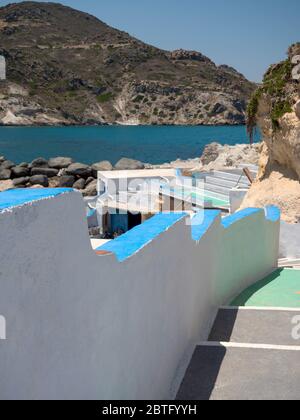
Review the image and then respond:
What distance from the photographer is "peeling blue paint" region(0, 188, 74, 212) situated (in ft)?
6.88

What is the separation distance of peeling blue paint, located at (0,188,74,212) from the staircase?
9.94 feet

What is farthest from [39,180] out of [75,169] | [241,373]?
[241,373]

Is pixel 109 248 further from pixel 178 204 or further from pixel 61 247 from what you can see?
pixel 178 204

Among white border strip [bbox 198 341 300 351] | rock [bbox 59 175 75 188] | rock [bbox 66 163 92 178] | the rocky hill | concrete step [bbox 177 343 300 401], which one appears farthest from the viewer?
the rocky hill

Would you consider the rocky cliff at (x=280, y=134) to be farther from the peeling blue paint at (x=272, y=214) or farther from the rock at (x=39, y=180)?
the rock at (x=39, y=180)

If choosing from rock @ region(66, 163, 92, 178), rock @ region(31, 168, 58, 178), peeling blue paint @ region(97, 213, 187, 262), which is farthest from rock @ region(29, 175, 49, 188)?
peeling blue paint @ region(97, 213, 187, 262)

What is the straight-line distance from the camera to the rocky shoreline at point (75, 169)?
2902cm

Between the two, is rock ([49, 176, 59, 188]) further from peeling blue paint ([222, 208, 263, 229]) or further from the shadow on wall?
the shadow on wall

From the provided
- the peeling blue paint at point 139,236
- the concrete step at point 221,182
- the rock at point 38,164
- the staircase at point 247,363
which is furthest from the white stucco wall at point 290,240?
the rock at point 38,164

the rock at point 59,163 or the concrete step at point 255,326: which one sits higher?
the concrete step at point 255,326

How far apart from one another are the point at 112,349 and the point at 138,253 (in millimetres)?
750

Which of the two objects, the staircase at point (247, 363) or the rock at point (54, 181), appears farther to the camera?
the rock at point (54, 181)

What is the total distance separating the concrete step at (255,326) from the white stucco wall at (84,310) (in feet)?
3.23

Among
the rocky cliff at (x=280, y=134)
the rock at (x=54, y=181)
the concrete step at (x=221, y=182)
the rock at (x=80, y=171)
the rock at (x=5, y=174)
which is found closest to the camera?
the rocky cliff at (x=280, y=134)
